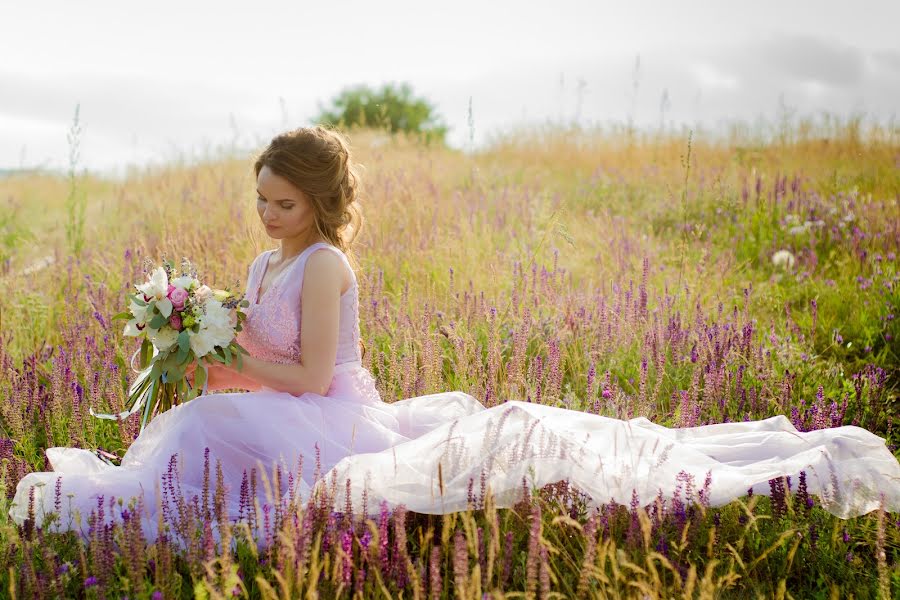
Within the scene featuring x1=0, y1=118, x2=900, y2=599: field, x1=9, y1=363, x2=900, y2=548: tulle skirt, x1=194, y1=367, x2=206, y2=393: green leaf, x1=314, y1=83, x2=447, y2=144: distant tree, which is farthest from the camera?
x1=314, y1=83, x2=447, y2=144: distant tree

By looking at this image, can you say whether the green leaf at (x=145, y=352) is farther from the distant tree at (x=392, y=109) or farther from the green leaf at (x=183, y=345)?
the distant tree at (x=392, y=109)

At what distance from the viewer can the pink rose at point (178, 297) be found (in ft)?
9.20

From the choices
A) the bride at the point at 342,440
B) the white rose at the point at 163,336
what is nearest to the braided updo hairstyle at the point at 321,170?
the bride at the point at 342,440

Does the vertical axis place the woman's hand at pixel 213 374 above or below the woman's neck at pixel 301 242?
below

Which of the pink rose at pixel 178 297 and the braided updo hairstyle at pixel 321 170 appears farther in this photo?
the braided updo hairstyle at pixel 321 170

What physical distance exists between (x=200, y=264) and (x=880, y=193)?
23.5 ft

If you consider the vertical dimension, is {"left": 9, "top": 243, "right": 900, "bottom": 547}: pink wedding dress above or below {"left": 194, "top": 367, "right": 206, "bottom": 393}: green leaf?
below

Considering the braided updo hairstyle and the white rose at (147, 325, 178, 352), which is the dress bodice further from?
the white rose at (147, 325, 178, 352)

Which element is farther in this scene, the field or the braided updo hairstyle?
the braided updo hairstyle

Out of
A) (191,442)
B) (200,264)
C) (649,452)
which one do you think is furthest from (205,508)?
(200,264)

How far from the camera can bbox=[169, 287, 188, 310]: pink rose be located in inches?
110

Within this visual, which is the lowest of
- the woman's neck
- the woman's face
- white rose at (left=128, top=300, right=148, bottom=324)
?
white rose at (left=128, top=300, right=148, bottom=324)

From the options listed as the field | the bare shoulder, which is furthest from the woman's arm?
the field

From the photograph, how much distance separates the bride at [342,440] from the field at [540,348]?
109 millimetres
